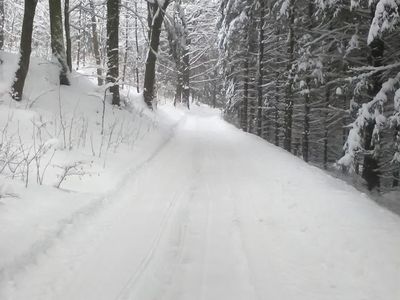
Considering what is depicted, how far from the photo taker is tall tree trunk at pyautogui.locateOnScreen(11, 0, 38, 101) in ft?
34.4

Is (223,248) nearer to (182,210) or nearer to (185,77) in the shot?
(182,210)

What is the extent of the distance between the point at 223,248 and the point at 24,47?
26.8 ft

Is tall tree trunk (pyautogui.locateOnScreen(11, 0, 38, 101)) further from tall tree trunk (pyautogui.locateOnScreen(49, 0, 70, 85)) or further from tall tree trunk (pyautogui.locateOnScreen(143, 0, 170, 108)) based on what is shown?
tall tree trunk (pyautogui.locateOnScreen(143, 0, 170, 108))

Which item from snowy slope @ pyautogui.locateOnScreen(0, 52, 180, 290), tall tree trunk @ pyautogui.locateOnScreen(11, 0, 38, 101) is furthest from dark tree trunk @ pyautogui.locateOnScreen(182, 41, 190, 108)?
tall tree trunk @ pyautogui.locateOnScreen(11, 0, 38, 101)

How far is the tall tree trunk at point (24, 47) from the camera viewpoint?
1049 centimetres

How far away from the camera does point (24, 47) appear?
419 inches

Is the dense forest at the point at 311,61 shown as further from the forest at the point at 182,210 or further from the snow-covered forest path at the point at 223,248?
the snow-covered forest path at the point at 223,248

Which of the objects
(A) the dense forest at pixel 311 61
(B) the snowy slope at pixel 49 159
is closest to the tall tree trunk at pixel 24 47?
(A) the dense forest at pixel 311 61

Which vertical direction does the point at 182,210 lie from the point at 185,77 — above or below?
below

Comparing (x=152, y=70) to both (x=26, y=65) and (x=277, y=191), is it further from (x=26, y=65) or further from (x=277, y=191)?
(x=277, y=191)

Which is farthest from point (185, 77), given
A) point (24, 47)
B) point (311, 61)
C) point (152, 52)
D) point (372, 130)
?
point (372, 130)

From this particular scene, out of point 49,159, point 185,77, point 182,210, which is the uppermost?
point 185,77

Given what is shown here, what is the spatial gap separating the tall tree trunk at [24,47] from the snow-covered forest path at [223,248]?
484cm

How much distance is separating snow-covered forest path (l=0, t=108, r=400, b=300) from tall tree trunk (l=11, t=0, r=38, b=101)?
4.84 metres
